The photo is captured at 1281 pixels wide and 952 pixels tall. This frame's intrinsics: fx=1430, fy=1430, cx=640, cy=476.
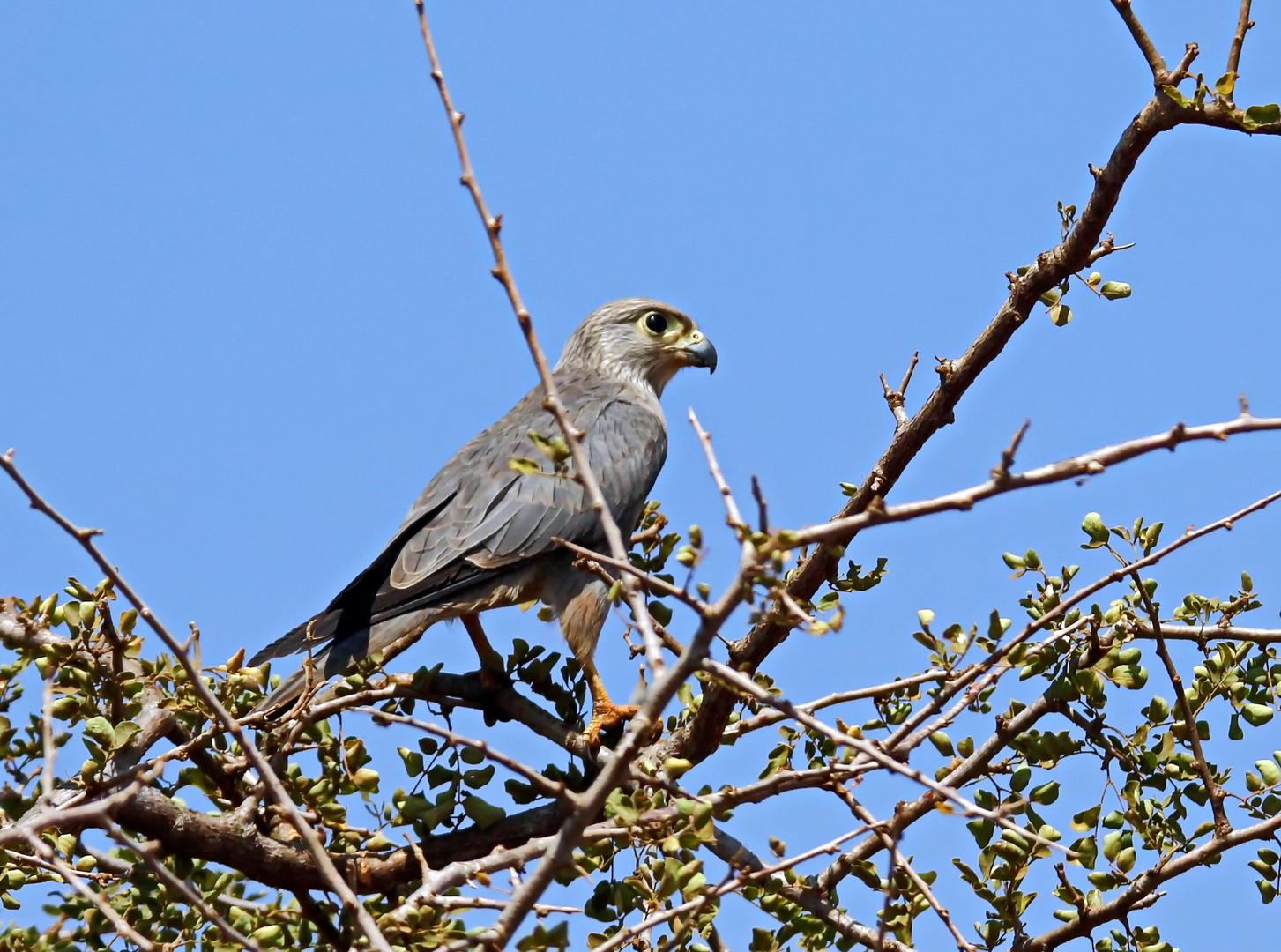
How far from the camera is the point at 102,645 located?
11.4ft

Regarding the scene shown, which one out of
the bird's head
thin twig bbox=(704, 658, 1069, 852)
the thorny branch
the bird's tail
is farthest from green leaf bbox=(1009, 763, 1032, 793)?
the bird's head

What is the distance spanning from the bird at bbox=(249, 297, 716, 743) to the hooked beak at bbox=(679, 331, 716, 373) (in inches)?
23.3

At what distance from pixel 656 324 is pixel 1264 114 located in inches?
143

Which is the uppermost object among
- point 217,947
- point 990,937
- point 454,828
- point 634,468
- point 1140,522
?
point 634,468

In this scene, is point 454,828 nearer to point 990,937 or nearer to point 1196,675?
point 990,937

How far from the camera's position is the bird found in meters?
4.38

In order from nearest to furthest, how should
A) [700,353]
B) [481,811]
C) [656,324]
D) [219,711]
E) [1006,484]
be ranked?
[1006,484]
[219,711]
[481,811]
[700,353]
[656,324]

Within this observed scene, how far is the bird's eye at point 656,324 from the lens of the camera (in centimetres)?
649

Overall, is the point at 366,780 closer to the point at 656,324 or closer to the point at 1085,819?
the point at 1085,819

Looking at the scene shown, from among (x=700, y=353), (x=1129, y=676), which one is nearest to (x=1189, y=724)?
(x=1129, y=676)

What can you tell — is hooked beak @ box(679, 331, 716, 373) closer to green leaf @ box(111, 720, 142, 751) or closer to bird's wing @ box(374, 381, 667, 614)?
→ bird's wing @ box(374, 381, 667, 614)

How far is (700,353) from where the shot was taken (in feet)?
21.0

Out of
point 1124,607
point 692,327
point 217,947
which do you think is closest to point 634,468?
point 692,327

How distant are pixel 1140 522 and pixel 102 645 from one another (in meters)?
2.46
